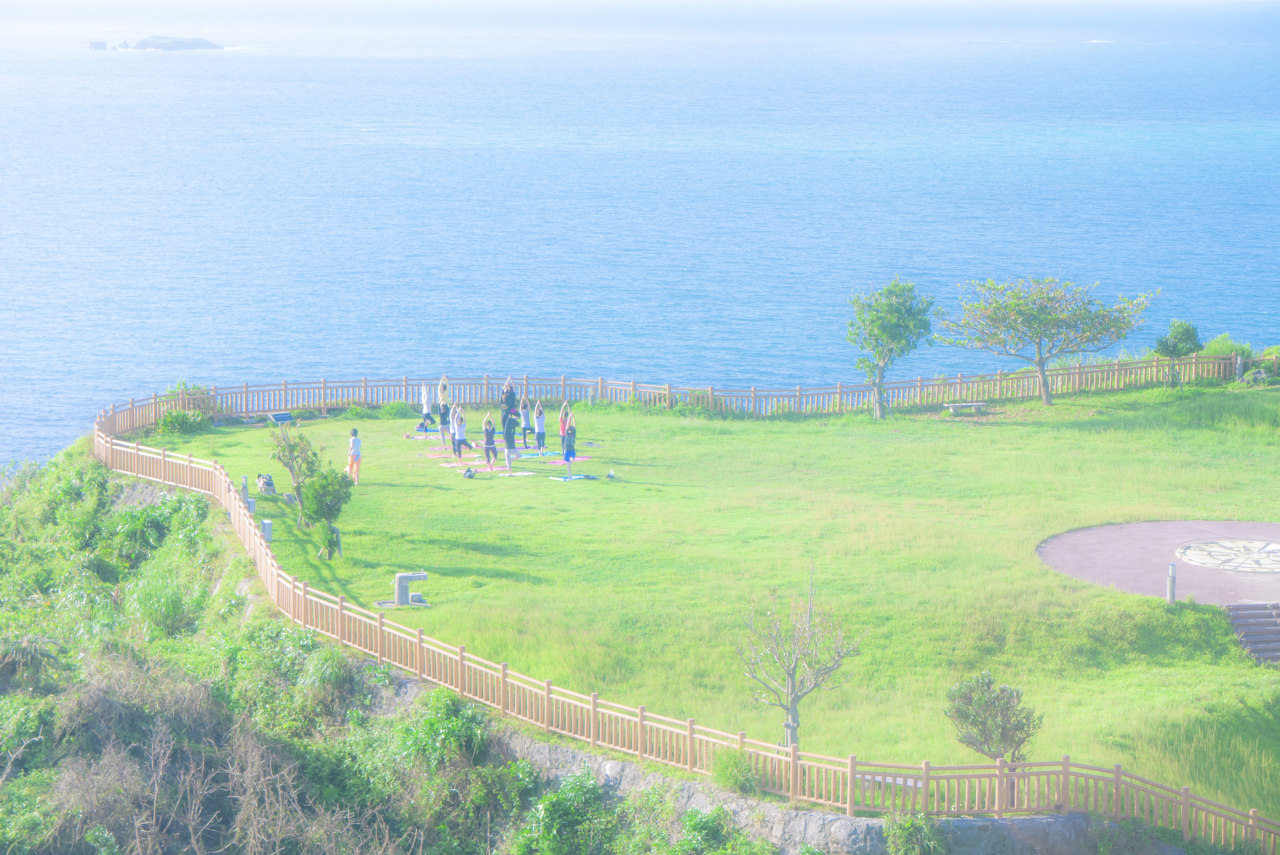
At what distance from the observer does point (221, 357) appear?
80562mm

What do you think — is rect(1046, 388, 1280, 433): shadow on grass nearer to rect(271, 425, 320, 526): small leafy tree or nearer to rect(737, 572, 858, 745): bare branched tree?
rect(737, 572, 858, 745): bare branched tree

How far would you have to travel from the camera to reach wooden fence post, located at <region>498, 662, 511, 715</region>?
22.7 m

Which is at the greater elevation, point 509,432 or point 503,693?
point 509,432

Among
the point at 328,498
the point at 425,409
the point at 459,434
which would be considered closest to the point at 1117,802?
the point at 328,498

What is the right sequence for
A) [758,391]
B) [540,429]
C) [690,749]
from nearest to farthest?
[690,749]
[540,429]
[758,391]

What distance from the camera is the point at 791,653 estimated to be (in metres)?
21.5

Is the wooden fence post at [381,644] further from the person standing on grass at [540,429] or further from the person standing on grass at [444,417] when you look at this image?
the person standing on grass at [444,417]

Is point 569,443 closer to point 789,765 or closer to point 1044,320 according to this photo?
point 1044,320

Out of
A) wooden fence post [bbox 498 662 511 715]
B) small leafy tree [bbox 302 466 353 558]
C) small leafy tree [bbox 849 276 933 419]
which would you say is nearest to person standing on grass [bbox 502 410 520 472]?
small leafy tree [bbox 302 466 353 558]

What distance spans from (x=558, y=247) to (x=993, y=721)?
308 feet

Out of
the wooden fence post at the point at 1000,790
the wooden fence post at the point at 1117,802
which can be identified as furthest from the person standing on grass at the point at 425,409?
the wooden fence post at the point at 1117,802

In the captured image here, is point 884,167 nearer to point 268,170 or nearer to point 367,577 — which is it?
point 268,170

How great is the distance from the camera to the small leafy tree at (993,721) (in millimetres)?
20906

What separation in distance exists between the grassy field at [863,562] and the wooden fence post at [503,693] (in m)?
1.21
